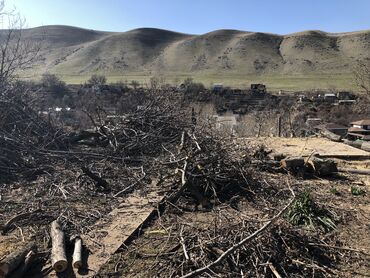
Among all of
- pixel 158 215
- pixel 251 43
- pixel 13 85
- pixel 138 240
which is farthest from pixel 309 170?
pixel 251 43

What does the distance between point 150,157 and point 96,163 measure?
109cm

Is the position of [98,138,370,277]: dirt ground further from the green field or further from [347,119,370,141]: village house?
the green field

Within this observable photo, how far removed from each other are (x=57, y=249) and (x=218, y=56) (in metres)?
80.8

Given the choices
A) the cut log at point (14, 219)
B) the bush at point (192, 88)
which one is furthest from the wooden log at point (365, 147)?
the bush at point (192, 88)

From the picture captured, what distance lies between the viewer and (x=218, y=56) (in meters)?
82.9

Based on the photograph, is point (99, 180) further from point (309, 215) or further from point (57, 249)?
point (309, 215)

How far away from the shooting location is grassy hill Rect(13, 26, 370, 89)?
233 feet

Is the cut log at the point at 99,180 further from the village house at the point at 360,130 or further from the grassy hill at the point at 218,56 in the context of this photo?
the grassy hill at the point at 218,56

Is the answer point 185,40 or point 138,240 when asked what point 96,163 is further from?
point 185,40

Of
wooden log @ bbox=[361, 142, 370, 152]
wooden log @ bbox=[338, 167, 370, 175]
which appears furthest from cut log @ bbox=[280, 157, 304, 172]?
wooden log @ bbox=[361, 142, 370, 152]

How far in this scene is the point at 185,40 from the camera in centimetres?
9306

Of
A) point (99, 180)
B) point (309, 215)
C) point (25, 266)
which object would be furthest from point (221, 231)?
point (99, 180)

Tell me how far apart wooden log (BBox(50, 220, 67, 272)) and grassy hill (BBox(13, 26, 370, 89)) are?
196 ft

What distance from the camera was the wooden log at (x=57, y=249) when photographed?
4.11 m
